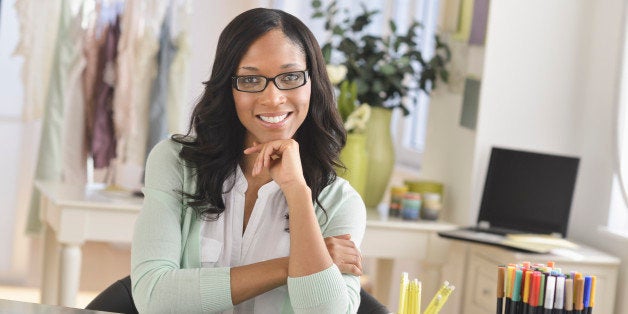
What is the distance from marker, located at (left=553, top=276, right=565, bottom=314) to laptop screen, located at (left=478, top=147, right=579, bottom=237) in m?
1.74

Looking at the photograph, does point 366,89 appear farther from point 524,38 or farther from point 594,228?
point 594,228

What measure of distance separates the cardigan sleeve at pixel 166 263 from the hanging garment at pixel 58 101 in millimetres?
2779

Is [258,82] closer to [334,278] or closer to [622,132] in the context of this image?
[334,278]

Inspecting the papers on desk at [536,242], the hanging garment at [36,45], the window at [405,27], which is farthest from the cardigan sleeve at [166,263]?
the window at [405,27]

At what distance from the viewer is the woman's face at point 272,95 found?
6.61 ft

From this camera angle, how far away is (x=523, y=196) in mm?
3752

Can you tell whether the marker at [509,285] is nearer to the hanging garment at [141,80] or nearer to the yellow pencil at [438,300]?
the yellow pencil at [438,300]

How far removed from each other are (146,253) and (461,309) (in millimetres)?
2125

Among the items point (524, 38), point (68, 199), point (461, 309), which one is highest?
point (524, 38)

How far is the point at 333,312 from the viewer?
1.91 metres

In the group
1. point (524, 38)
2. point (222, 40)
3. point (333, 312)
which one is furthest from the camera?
point (524, 38)

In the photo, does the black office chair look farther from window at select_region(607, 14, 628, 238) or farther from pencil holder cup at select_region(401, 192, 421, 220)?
pencil holder cup at select_region(401, 192, 421, 220)

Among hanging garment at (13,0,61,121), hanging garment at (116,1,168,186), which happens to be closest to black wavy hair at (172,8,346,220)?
hanging garment at (116,1,168,186)

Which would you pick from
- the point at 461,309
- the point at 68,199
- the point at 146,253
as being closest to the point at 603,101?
the point at 461,309
